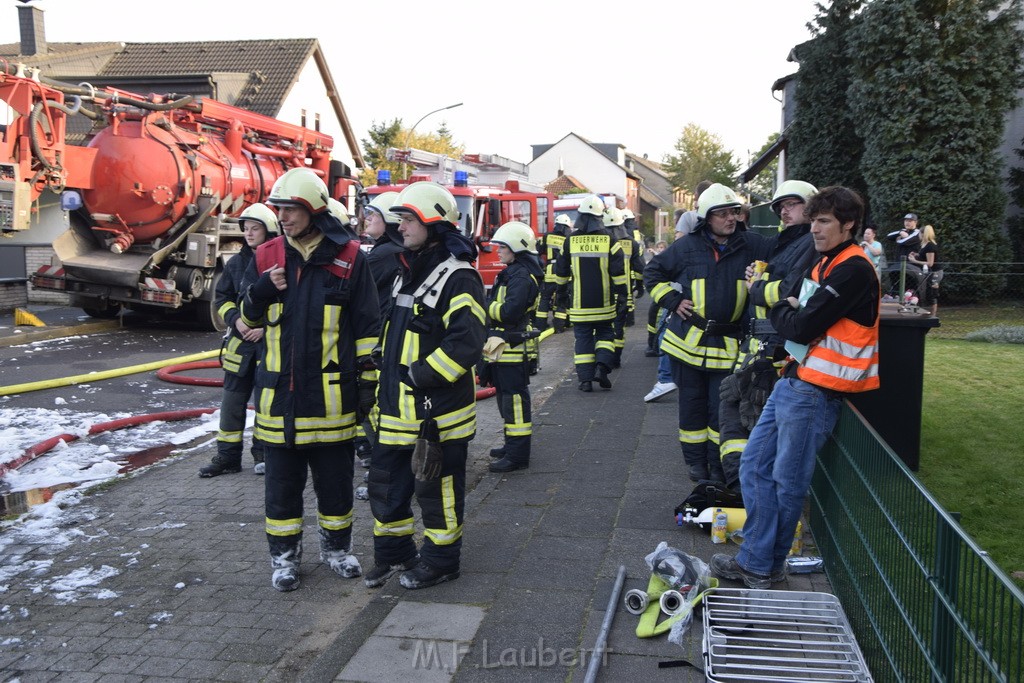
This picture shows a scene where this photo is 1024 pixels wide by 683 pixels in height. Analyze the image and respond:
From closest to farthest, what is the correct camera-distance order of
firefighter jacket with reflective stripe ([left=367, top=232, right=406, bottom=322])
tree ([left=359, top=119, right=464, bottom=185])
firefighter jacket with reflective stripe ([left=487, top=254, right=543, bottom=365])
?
firefighter jacket with reflective stripe ([left=367, top=232, right=406, bottom=322])
firefighter jacket with reflective stripe ([left=487, top=254, right=543, bottom=365])
tree ([left=359, top=119, right=464, bottom=185])

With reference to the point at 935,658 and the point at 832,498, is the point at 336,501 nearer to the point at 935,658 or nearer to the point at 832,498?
the point at 832,498

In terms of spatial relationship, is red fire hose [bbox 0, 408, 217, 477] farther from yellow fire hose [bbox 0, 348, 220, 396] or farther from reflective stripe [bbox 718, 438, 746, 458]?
reflective stripe [bbox 718, 438, 746, 458]

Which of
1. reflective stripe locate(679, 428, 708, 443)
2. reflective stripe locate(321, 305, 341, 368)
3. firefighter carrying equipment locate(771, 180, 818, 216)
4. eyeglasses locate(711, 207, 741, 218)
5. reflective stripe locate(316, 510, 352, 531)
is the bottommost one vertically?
reflective stripe locate(316, 510, 352, 531)

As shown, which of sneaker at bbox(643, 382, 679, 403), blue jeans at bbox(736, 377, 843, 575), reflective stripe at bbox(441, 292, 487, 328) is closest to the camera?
blue jeans at bbox(736, 377, 843, 575)

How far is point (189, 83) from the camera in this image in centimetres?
2581

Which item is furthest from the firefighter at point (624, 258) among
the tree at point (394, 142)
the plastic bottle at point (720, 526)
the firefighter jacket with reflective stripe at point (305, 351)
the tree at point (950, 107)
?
the tree at point (394, 142)

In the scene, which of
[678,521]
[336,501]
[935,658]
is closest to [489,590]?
[336,501]

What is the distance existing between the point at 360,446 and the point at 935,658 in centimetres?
525

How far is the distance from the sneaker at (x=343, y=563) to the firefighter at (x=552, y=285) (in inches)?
174

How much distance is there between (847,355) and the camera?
411 cm

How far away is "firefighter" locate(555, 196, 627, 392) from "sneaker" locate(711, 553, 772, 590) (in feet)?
18.1

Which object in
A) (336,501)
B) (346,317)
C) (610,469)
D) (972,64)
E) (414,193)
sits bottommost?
(610,469)

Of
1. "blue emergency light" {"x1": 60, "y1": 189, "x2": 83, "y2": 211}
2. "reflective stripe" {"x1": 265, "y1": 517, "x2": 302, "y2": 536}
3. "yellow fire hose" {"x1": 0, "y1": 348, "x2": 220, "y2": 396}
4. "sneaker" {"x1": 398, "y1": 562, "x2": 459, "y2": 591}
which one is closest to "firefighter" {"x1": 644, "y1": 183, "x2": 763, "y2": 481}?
"sneaker" {"x1": 398, "y1": 562, "x2": 459, "y2": 591}

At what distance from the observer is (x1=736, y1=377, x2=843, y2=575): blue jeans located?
425 centimetres
